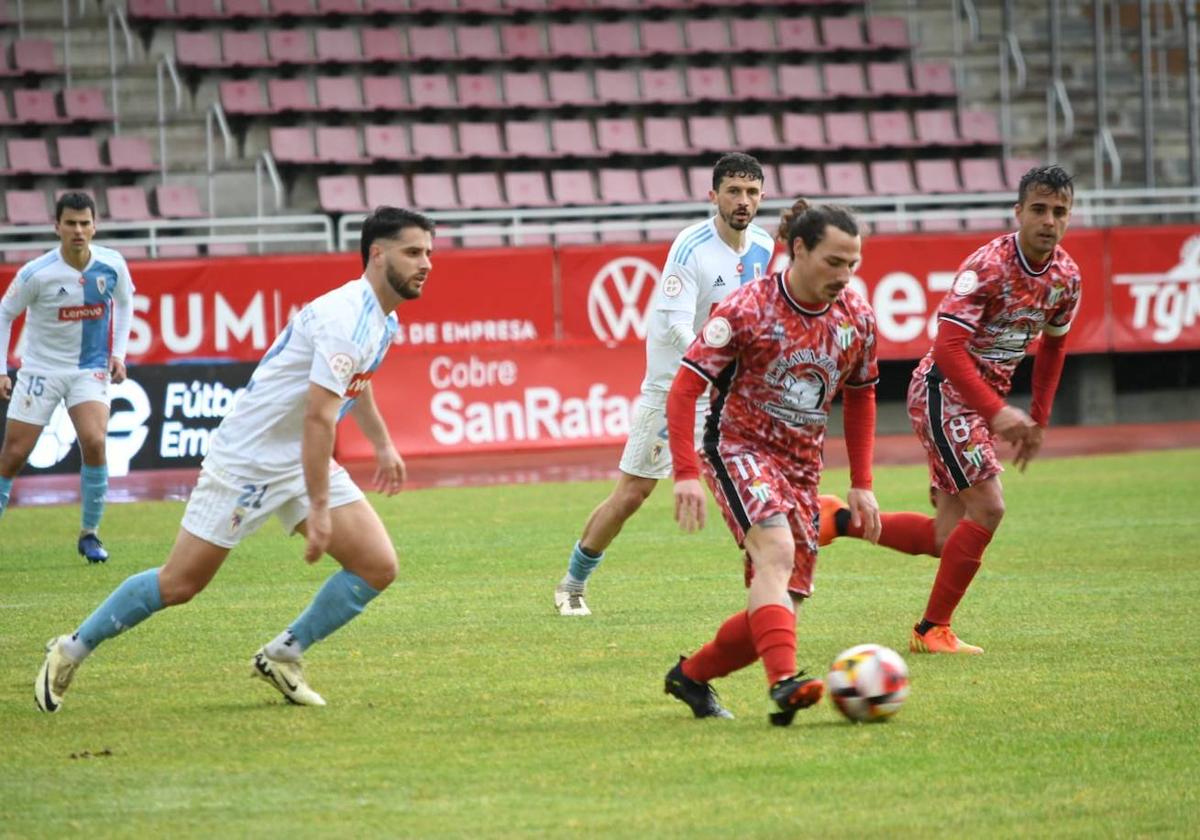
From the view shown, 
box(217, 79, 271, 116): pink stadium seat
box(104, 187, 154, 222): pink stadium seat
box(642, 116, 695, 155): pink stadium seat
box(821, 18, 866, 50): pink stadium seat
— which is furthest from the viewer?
box(821, 18, 866, 50): pink stadium seat

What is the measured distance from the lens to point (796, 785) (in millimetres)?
5793

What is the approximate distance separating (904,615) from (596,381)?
37.4 ft

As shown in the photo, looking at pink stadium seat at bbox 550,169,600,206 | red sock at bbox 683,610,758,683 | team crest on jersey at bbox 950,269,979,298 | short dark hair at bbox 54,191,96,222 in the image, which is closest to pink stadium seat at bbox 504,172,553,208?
pink stadium seat at bbox 550,169,600,206

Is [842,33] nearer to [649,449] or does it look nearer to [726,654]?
[649,449]

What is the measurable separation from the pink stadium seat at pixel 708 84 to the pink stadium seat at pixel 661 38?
16.6 inches

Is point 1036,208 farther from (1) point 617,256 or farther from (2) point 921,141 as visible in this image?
(2) point 921,141

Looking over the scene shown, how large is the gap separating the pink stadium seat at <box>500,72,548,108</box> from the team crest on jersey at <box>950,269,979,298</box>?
61.9ft

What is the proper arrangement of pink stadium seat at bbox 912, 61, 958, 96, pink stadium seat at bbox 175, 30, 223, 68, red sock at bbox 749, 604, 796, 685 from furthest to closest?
pink stadium seat at bbox 912, 61, 958, 96 < pink stadium seat at bbox 175, 30, 223, 68 < red sock at bbox 749, 604, 796, 685

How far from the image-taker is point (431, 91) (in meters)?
26.8

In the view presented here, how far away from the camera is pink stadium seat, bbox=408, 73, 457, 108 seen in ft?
87.6

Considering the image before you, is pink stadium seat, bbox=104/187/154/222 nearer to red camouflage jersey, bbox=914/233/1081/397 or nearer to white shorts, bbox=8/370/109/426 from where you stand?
white shorts, bbox=8/370/109/426

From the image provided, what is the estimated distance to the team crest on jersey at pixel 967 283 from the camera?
28.1ft

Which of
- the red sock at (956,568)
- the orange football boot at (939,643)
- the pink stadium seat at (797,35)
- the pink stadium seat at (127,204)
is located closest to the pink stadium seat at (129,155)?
the pink stadium seat at (127,204)

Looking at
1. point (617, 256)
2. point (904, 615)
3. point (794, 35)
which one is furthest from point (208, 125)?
point (904, 615)
